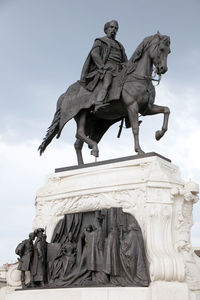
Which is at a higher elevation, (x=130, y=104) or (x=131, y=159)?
(x=130, y=104)

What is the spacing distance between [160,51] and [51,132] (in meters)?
4.13

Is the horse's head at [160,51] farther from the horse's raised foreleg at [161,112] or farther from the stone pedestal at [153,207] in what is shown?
the stone pedestal at [153,207]

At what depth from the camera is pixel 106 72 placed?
13062 millimetres

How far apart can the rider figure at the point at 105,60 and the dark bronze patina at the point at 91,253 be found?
3149mm

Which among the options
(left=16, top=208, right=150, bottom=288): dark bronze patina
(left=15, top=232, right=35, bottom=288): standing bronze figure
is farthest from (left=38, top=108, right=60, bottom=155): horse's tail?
(left=15, top=232, right=35, bottom=288): standing bronze figure

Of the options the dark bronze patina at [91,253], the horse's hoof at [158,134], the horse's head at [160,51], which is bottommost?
the dark bronze patina at [91,253]

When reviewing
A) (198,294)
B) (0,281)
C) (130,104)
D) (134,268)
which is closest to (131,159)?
(130,104)

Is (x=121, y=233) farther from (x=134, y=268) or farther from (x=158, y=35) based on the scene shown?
(x=158, y=35)

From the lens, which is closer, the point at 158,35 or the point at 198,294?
the point at 198,294

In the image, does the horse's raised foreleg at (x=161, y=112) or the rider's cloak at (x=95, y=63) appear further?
the rider's cloak at (x=95, y=63)

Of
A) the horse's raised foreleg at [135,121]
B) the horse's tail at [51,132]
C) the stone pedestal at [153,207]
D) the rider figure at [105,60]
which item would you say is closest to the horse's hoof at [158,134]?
the horse's raised foreleg at [135,121]

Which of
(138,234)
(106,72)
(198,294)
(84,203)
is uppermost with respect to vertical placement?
(106,72)

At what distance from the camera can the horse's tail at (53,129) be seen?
46.7ft

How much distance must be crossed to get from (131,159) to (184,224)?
1.99 m
